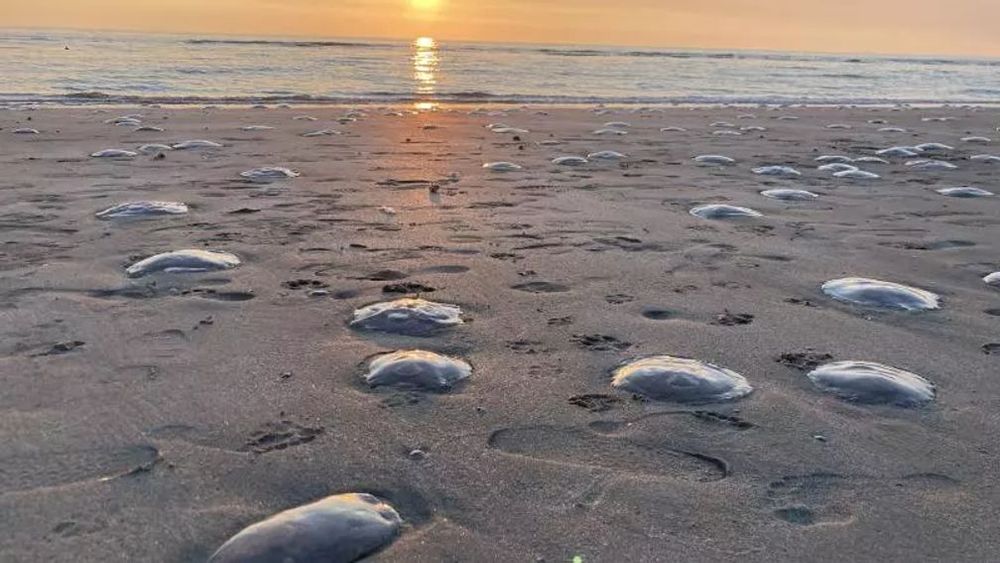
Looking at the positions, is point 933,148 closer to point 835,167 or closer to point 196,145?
point 835,167

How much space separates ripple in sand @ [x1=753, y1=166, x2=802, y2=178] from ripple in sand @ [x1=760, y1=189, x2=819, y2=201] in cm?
102

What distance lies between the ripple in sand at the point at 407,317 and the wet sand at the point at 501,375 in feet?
0.24

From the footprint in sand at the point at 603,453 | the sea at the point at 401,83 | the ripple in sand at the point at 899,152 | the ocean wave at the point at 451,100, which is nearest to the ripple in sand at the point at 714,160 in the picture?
the ripple in sand at the point at 899,152

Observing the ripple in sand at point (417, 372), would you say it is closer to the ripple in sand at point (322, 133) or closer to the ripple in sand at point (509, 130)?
the ripple in sand at point (322, 133)

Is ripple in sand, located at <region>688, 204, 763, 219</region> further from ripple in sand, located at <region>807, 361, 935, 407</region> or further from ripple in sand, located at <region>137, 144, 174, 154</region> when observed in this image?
ripple in sand, located at <region>137, 144, 174, 154</region>


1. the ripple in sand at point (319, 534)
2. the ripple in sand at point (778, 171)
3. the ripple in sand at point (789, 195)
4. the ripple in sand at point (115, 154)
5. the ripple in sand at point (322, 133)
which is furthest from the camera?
the ripple in sand at point (322, 133)

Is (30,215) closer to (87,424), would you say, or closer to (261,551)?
(87,424)

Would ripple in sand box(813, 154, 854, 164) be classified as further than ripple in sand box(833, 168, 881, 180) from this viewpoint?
Yes

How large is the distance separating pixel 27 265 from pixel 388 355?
1.97 meters

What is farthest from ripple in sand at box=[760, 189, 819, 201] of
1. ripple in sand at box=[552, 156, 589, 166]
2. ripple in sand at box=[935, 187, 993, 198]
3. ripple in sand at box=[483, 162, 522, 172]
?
ripple in sand at box=[483, 162, 522, 172]

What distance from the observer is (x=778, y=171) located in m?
7.08

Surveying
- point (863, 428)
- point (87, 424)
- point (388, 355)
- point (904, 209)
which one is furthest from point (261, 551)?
point (904, 209)

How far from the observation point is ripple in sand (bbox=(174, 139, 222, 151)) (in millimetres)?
7812

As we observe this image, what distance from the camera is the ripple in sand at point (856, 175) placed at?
6766 mm
